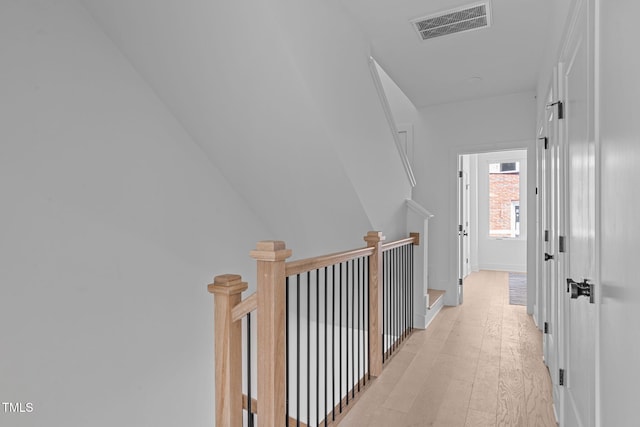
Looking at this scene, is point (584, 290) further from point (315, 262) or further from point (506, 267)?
point (506, 267)

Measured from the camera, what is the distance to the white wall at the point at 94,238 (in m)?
1.87

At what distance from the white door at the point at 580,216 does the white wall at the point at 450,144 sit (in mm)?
Answer: 2627

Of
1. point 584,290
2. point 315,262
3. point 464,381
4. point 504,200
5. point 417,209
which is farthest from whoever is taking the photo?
point 504,200

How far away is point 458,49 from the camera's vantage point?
3.17m

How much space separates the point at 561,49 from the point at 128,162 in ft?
9.16

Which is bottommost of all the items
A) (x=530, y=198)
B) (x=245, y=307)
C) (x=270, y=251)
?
(x=245, y=307)

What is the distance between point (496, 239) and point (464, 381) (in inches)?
224

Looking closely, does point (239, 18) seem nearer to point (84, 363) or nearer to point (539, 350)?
point (84, 363)

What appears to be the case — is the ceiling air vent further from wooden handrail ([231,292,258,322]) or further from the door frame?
wooden handrail ([231,292,258,322])

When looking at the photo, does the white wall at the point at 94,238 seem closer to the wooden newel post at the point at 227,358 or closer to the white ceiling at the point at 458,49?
the wooden newel post at the point at 227,358

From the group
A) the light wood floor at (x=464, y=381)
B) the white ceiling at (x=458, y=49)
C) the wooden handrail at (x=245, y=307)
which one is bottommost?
the light wood floor at (x=464, y=381)

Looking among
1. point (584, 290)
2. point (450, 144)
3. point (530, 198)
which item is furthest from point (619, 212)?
point (450, 144)

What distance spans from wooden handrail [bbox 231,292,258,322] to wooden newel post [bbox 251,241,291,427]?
23 millimetres

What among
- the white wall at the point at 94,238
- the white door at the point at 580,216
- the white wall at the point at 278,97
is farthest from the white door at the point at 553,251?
the white wall at the point at 94,238
